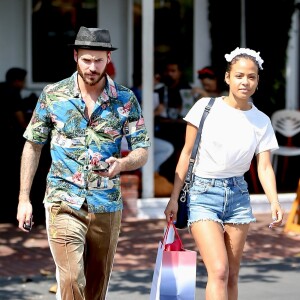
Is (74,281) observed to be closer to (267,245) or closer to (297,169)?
(267,245)

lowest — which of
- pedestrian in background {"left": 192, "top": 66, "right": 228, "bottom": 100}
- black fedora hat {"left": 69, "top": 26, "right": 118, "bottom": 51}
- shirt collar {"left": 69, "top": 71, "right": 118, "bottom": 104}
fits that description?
pedestrian in background {"left": 192, "top": 66, "right": 228, "bottom": 100}

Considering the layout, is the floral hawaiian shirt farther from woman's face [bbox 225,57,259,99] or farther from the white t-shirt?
woman's face [bbox 225,57,259,99]

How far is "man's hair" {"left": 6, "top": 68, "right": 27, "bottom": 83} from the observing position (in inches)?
458

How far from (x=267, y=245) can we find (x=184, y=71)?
13.3ft

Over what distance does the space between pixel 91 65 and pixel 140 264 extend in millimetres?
3795

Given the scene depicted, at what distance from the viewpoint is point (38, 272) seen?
8.05m

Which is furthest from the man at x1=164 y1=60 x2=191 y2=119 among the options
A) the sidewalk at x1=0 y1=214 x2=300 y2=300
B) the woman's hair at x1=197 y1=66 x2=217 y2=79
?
the sidewalk at x1=0 y1=214 x2=300 y2=300

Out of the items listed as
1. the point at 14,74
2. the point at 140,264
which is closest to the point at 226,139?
the point at 140,264

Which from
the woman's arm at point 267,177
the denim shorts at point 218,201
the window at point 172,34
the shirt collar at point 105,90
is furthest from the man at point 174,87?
the shirt collar at point 105,90

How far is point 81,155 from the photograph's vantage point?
4988 mm

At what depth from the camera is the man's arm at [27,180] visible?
16.6 ft

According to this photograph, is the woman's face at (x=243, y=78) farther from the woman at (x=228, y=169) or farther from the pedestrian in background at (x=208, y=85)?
the pedestrian in background at (x=208, y=85)

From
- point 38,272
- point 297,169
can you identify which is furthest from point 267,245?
point 297,169

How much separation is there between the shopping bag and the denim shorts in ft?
0.72
